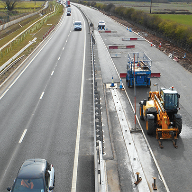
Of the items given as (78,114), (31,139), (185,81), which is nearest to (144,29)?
(185,81)

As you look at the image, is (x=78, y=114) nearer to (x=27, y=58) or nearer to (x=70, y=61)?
(x=70, y=61)

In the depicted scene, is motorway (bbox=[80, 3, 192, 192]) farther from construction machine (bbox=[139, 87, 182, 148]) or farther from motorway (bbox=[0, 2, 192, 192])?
construction machine (bbox=[139, 87, 182, 148])

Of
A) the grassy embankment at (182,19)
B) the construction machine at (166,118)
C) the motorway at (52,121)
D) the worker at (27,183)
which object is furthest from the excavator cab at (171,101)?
the grassy embankment at (182,19)

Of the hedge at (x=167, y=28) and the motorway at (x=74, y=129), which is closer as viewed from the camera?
the motorway at (x=74, y=129)

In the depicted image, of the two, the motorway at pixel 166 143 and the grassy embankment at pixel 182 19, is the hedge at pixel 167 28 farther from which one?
the motorway at pixel 166 143

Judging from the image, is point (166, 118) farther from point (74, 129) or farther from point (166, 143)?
point (74, 129)

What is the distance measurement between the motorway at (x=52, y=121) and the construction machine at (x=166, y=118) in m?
3.61

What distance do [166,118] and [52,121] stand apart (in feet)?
23.8

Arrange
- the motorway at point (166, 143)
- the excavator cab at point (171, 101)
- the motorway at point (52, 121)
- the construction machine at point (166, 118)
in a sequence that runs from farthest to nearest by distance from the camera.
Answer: the excavator cab at point (171, 101)
the construction machine at point (166, 118)
the motorway at point (52, 121)
the motorway at point (166, 143)

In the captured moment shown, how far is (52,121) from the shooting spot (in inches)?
712

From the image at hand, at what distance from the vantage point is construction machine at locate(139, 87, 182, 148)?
15266mm

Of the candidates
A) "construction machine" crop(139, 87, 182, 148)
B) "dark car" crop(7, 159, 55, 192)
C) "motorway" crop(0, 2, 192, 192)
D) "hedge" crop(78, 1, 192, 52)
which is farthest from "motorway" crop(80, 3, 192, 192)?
"hedge" crop(78, 1, 192, 52)

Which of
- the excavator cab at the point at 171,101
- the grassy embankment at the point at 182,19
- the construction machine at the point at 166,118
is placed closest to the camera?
the construction machine at the point at 166,118

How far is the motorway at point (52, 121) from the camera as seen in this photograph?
42.9ft
